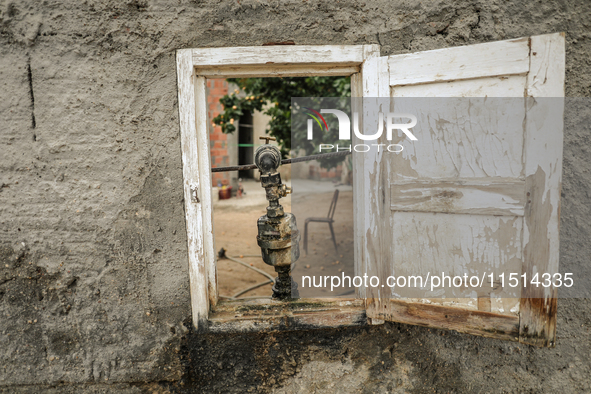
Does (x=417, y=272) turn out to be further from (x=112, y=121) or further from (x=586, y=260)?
(x=112, y=121)

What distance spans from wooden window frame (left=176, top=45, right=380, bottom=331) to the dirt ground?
1559 millimetres

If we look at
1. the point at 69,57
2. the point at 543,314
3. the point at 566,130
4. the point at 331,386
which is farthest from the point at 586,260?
the point at 69,57

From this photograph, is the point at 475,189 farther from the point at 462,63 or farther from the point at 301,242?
the point at 301,242

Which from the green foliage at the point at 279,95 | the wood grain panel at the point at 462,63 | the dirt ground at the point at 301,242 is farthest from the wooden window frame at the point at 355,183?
the green foliage at the point at 279,95

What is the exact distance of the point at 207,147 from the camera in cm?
210

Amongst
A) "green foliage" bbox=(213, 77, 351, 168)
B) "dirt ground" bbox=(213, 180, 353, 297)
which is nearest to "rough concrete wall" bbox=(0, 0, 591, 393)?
"dirt ground" bbox=(213, 180, 353, 297)

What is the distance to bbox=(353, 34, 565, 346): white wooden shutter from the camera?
67.9 inches

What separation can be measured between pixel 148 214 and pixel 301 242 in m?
4.02

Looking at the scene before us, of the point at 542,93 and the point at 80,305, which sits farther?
the point at 80,305

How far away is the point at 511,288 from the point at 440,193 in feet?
1.97

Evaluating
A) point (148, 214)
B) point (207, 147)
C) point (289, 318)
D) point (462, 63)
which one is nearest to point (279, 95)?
point (207, 147)

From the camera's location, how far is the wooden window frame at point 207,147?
77.9 inches

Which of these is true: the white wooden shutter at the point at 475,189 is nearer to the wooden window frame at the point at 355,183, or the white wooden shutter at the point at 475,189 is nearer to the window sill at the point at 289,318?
the wooden window frame at the point at 355,183

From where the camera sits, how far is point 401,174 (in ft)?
6.41
